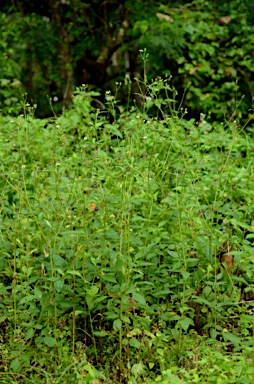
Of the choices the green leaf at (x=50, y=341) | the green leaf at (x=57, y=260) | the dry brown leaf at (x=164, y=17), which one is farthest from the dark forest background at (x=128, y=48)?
the green leaf at (x=50, y=341)

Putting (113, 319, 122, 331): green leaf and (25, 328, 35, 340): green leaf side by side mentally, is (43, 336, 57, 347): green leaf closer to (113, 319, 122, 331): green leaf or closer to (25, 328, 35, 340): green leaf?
(25, 328, 35, 340): green leaf

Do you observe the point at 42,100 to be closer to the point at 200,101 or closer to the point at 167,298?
the point at 200,101

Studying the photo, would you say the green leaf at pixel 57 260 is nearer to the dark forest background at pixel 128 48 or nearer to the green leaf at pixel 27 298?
the green leaf at pixel 27 298

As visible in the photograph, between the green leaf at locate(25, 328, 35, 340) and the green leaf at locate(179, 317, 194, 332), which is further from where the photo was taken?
the green leaf at locate(179, 317, 194, 332)

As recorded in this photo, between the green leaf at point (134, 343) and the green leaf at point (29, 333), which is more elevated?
the green leaf at point (29, 333)

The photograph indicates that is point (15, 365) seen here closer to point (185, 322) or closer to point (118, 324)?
point (118, 324)

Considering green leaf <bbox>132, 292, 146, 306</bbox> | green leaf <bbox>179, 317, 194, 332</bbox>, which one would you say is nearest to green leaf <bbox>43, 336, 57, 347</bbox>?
green leaf <bbox>132, 292, 146, 306</bbox>

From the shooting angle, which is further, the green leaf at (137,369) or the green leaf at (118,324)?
the green leaf at (137,369)

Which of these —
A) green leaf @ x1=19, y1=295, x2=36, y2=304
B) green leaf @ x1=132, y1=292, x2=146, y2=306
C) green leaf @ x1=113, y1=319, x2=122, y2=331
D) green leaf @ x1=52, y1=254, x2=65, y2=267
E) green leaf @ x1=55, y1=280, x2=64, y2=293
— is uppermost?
green leaf @ x1=52, y1=254, x2=65, y2=267

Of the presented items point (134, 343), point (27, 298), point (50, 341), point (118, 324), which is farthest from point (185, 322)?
point (27, 298)

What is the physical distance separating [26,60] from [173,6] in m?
2.78

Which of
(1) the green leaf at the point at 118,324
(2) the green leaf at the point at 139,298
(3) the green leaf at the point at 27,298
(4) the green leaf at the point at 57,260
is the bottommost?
(1) the green leaf at the point at 118,324

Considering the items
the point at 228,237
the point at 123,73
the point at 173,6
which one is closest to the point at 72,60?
the point at 123,73

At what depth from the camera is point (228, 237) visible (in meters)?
3.75
